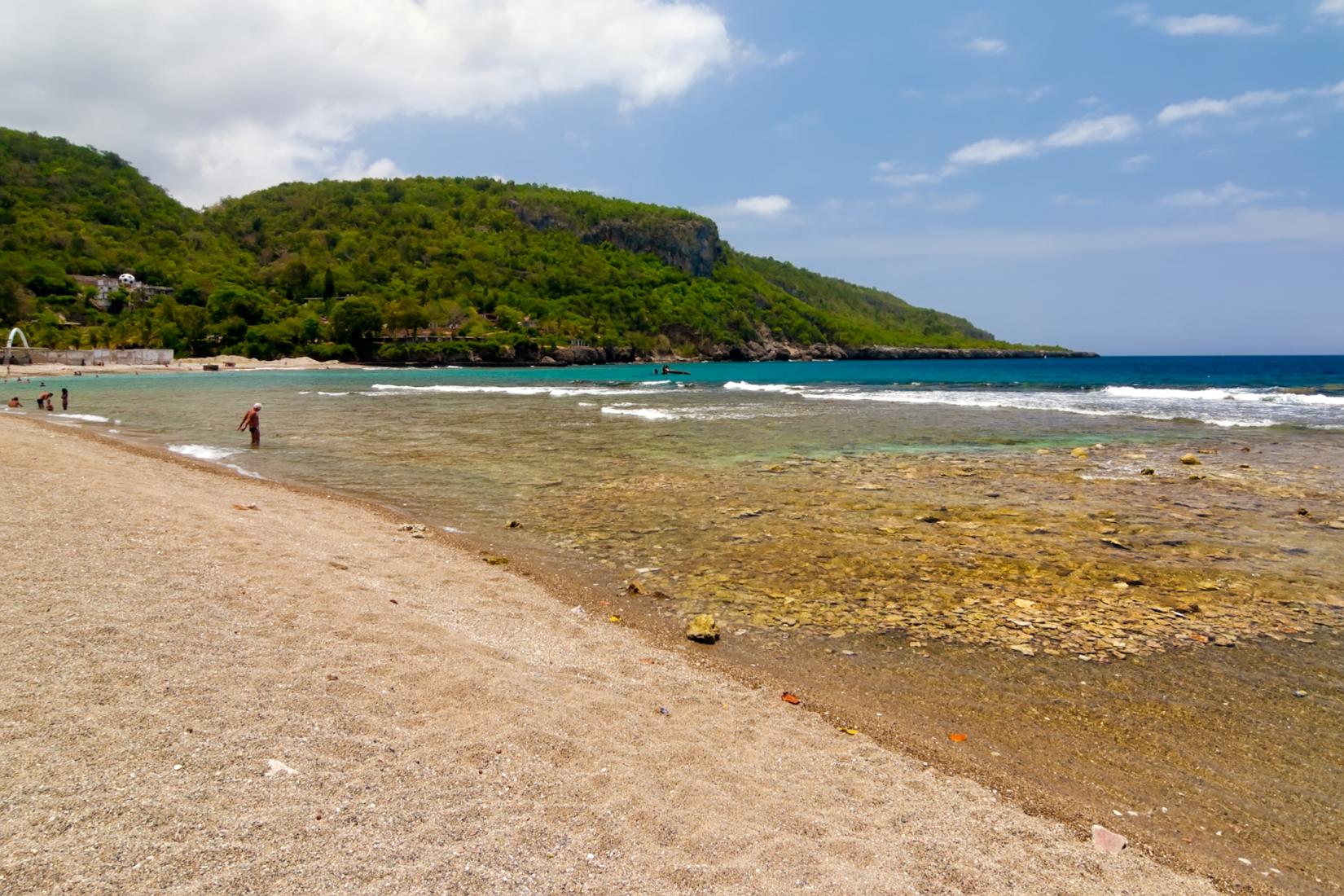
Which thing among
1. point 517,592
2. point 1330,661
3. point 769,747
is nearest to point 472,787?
point 769,747

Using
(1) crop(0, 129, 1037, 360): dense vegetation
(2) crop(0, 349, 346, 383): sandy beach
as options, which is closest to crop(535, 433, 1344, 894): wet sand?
(2) crop(0, 349, 346, 383): sandy beach

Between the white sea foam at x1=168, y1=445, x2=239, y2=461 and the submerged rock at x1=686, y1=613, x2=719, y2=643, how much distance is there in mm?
16078

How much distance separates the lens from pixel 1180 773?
15.5 feet

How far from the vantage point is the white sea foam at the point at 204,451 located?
59.8ft

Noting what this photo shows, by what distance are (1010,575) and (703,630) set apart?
4.43m

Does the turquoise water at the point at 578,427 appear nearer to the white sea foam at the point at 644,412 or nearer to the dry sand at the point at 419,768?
the white sea foam at the point at 644,412

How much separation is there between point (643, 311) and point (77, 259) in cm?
11549

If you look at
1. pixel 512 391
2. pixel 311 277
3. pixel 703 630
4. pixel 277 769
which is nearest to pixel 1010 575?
pixel 703 630

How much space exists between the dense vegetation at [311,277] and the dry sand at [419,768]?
125158 millimetres

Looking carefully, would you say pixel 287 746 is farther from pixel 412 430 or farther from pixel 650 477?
pixel 412 430

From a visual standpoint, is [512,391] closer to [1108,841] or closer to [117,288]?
[1108,841]

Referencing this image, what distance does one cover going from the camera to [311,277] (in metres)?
154

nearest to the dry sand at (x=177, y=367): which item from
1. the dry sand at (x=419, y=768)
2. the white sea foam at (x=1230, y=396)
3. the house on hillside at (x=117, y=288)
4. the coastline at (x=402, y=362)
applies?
the coastline at (x=402, y=362)

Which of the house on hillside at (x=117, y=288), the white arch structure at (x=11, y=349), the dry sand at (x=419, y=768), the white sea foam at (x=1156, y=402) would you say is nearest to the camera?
the dry sand at (x=419, y=768)
